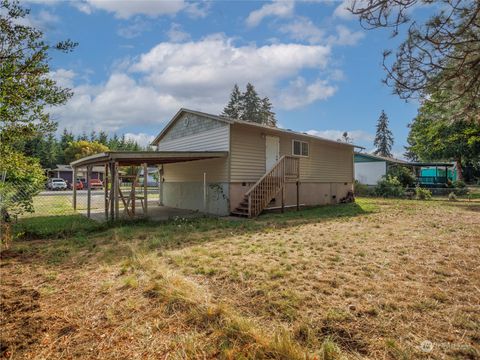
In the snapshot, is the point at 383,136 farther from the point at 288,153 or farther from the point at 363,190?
the point at 288,153

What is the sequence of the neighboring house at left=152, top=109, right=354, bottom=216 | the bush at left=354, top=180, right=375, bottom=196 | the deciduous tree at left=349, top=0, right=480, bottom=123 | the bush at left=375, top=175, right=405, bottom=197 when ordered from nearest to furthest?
the deciduous tree at left=349, top=0, right=480, bottom=123 → the neighboring house at left=152, top=109, right=354, bottom=216 → the bush at left=375, top=175, right=405, bottom=197 → the bush at left=354, top=180, right=375, bottom=196

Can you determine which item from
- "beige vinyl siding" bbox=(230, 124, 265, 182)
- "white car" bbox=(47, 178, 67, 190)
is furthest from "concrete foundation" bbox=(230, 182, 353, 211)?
"white car" bbox=(47, 178, 67, 190)

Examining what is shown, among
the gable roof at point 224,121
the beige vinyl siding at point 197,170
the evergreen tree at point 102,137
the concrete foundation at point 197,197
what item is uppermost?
the evergreen tree at point 102,137

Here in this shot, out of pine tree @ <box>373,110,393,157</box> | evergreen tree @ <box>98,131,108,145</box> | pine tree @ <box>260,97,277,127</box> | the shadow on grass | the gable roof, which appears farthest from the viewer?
pine tree @ <box>373,110,393,157</box>

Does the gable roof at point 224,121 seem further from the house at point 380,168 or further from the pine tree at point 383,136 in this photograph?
the pine tree at point 383,136

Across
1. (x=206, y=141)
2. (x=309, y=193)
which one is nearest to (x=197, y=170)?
(x=206, y=141)

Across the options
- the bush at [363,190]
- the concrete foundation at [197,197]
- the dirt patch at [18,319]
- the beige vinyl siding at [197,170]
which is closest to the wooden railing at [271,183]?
the concrete foundation at [197,197]

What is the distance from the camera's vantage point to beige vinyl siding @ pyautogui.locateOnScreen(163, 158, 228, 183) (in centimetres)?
1145

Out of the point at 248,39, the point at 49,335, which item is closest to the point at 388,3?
the point at 49,335

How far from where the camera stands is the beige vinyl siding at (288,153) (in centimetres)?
Result: 1140

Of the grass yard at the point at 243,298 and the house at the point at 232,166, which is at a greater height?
the house at the point at 232,166

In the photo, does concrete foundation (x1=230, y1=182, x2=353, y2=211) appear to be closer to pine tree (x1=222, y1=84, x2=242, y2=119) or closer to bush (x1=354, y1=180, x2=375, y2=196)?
bush (x1=354, y1=180, x2=375, y2=196)

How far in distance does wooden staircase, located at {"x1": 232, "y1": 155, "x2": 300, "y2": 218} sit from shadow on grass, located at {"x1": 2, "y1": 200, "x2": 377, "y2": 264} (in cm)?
89

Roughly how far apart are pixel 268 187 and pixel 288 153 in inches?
115
